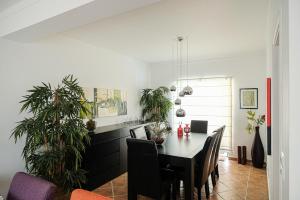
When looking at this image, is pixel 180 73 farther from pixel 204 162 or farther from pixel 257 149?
pixel 204 162

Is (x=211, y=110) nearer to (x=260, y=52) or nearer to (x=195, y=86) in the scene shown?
(x=195, y=86)

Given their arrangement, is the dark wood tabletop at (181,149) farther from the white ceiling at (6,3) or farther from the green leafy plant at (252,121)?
the white ceiling at (6,3)

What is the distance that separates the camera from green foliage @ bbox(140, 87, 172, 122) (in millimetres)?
5250

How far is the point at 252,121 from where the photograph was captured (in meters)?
4.64

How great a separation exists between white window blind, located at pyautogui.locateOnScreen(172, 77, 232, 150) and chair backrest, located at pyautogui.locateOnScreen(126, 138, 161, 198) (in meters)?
3.15

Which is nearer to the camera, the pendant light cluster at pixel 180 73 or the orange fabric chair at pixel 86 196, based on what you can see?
the orange fabric chair at pixel 86 196

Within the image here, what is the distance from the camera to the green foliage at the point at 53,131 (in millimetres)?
2207

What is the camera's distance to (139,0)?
1593 mm

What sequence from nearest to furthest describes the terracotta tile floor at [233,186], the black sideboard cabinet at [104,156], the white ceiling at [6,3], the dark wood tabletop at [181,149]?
the white ceiling at [6,3] < the dark wood tabletop at [181,149] < the terracotta tile floor at [233,186] < the black sideboard cabinet at [104,156]

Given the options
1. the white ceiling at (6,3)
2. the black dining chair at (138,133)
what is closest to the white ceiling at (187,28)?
the white ceiling at (6,3)

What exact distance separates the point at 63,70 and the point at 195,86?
3.51 m

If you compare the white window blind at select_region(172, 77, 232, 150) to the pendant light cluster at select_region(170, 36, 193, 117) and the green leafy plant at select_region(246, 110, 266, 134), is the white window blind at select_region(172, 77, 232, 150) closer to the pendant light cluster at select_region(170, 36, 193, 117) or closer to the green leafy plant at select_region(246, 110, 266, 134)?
the pendant light cluster at select_region(170, 36, 193, 117)

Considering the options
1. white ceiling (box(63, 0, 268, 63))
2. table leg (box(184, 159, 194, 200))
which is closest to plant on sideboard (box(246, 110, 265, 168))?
white ceiling (box(63, 0, 268, 63))

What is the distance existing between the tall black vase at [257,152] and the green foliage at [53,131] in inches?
A: 149
